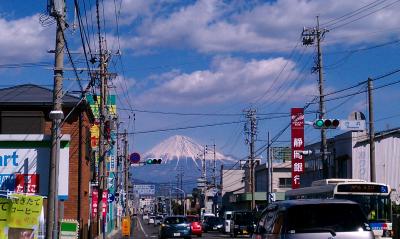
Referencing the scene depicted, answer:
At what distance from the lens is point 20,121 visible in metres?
37.0

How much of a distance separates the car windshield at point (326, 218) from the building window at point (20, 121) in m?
26.2

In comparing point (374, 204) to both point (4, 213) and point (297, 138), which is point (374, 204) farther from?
point (297, 138)

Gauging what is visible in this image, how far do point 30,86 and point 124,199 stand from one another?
175 ft

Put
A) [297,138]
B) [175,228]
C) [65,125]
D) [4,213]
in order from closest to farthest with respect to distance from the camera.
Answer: [4,213], [65,125], [175,228], [297,138]

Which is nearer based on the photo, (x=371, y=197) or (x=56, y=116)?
(x=56, y=116)

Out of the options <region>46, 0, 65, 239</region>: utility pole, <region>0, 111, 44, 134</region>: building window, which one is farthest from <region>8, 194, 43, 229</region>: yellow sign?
<region>0, 111, 44, 134</region>: building window

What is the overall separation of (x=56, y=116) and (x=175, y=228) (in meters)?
25.3

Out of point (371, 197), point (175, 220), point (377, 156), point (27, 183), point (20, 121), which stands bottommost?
point (175, 220)

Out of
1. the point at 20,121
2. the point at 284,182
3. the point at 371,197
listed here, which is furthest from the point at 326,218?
the point at 284,182

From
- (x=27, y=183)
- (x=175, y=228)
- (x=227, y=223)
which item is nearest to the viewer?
(x=27, y=183)

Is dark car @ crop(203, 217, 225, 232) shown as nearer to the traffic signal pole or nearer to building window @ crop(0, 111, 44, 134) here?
the traffic signal pole

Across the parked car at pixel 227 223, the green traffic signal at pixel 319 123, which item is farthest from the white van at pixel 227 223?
the green traffic signal at pixel 319 123

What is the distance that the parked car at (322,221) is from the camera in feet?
40.6

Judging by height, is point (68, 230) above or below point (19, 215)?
below
